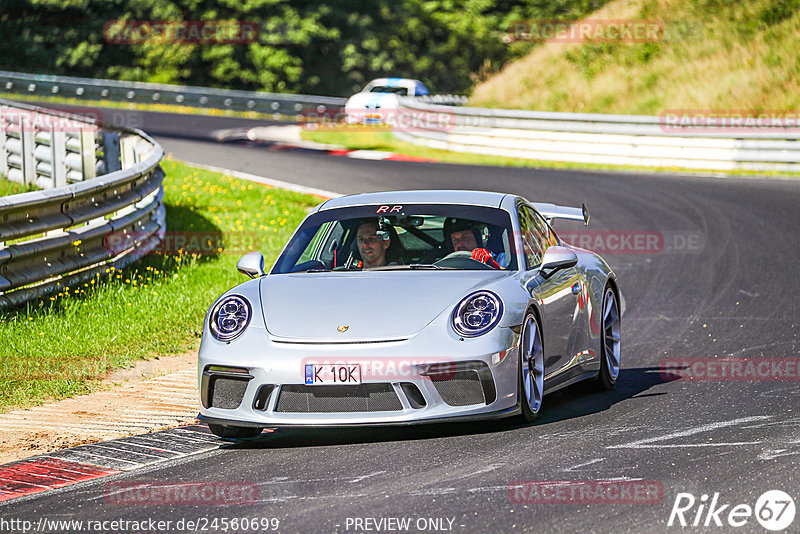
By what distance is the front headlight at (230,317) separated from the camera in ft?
22.0

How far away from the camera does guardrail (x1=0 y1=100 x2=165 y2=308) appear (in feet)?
32.5

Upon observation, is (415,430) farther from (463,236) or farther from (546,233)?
(546,233)

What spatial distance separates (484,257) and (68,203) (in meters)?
4.84

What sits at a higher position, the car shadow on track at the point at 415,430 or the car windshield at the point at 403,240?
the car windshield at the point at 403,240

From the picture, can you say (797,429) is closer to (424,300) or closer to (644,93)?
(424,300)

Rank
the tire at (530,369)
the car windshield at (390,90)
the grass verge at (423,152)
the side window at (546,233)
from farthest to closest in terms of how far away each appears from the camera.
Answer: the car windshield at (390,90)
the grass verge at (423,152)
the side window at (546,233)
the tire at (530,369)

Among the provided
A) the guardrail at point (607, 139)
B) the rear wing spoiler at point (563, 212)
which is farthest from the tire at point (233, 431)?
the guardrail at point (607, 139)

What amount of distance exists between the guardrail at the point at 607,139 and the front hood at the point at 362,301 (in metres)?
17.5

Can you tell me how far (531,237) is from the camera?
7918 millimetres

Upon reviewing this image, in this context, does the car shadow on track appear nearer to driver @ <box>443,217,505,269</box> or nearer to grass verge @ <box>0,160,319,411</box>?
driver @ <box>443,217,505,269</box>

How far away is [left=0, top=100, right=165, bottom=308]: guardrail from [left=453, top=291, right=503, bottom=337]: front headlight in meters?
4.46

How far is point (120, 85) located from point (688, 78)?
71.7ft

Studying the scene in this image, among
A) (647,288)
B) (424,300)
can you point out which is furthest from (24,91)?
(424,300)

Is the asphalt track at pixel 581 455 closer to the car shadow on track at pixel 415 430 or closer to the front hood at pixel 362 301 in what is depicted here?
the car shadow on track at pixel 415 430
